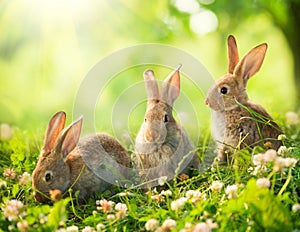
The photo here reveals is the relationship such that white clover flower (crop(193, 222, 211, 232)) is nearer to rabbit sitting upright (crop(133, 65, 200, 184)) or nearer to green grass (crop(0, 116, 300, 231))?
green grass (crop(0, 116, 300, 231))

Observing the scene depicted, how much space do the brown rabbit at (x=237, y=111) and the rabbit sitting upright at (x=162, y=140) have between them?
0.31 m

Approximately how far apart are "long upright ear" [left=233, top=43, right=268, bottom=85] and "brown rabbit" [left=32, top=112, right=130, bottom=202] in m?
1.08

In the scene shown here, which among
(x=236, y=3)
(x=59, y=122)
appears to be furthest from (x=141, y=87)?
(x=236, y=3)

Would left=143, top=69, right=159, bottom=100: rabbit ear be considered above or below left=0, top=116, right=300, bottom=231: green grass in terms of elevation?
above

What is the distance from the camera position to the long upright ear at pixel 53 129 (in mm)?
3834

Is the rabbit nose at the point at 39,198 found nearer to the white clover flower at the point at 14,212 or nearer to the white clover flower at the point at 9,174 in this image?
the white clover flower at the point at 9,174

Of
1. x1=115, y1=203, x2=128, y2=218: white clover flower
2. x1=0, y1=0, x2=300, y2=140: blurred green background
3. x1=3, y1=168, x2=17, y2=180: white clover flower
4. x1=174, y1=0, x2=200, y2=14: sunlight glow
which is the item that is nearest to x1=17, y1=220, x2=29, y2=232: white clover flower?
x1=115, y1=203, x2=128, y2=218: white clover flower

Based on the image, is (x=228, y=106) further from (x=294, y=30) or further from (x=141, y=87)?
(x=294, y=30)

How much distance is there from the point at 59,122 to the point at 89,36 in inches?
314

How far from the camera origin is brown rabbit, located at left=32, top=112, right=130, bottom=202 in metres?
3.79

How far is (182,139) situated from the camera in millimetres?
4273

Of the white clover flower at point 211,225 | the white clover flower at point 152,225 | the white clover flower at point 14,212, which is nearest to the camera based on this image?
the white clover flower at point 211,225

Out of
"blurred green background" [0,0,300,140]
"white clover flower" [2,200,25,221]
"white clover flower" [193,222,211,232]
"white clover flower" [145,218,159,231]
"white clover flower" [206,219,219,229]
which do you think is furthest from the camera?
Result: "blurred green background" [0,0,300,140]

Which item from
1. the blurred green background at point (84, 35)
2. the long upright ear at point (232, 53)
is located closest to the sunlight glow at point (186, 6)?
the blurred green background at point (84, 35)
